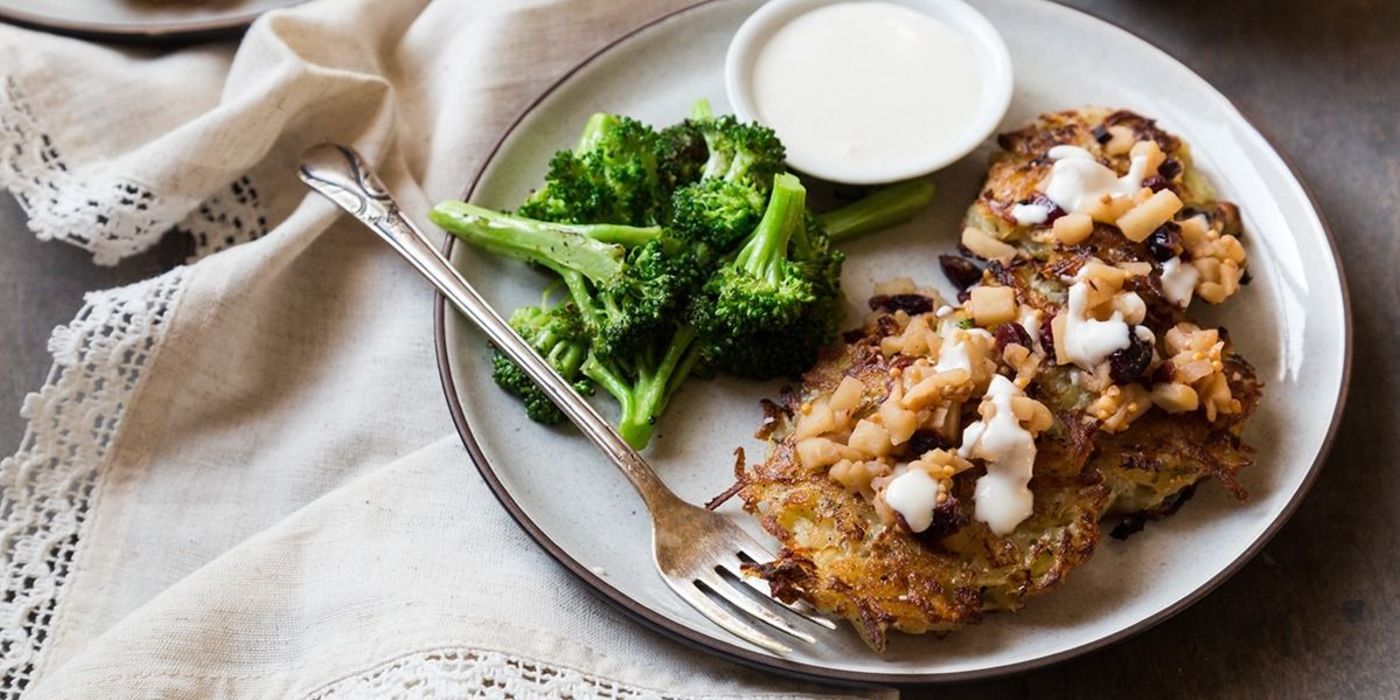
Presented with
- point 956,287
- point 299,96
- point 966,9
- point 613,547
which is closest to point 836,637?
point 613,547

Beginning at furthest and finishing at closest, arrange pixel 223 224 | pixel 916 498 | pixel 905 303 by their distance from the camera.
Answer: pixel 223 224, pixel 905 303, pixel 916 498

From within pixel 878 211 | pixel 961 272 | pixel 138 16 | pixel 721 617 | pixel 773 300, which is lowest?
pixel 721 617

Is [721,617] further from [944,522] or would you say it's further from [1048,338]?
[1048,338]

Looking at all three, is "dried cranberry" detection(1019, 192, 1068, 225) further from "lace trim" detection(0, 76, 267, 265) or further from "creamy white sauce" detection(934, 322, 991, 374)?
"lace trim" detection(0, 76, 267, 265)

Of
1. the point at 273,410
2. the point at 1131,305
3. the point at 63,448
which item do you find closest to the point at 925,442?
the point at 1131,305

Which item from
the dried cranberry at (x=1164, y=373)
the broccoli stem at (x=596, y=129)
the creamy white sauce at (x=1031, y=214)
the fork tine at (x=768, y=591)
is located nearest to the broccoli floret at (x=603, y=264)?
the broccoli stem at (x=596, y=129)

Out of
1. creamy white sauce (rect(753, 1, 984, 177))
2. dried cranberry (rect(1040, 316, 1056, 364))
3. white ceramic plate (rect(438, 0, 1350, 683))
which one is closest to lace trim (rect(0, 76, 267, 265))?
white ceramic plate (rect(438, 0, 1350, 683))

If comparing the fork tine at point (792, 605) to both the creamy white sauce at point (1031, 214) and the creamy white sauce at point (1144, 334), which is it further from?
the creamy white sauce at point (1031, 214)
